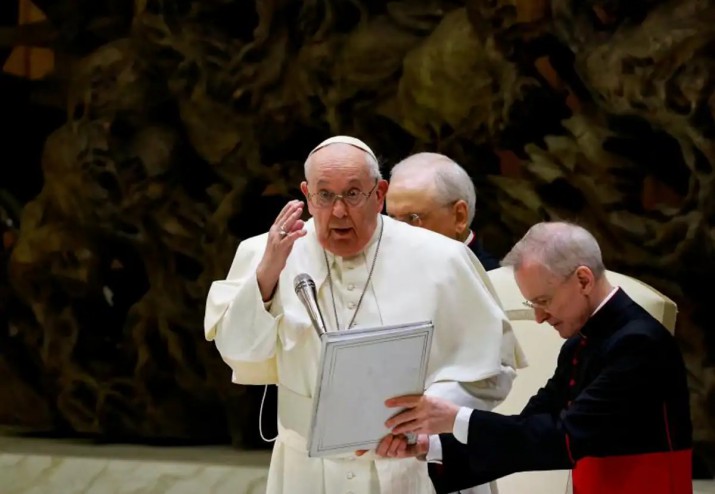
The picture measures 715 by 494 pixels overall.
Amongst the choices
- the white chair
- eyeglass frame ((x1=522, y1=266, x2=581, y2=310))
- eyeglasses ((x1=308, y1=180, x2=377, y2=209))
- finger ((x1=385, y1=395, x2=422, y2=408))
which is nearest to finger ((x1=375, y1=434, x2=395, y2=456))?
finger ((x1=385, y1=395, x2=422, y2=408))

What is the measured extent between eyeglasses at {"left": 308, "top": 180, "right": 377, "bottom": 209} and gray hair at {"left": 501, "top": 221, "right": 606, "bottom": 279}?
488mm

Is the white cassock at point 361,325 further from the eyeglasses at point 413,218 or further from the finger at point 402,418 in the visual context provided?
the eyeglasses at point 413,218

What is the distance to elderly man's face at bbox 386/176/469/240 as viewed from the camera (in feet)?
14.4

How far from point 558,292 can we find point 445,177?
4.26 ft

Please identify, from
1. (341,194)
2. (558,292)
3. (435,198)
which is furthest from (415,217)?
(558,292)

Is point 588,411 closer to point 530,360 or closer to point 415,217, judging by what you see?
point 530,360

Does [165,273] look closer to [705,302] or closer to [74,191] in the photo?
[74,191]

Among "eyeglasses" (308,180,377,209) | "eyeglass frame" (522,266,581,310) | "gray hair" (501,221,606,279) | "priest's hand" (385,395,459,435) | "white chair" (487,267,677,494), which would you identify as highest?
"eyeglasses" (308,180,377,209)

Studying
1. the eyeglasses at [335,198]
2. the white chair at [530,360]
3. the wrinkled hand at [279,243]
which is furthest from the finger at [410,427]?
the white chair at [530,360]

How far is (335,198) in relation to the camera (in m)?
3.30

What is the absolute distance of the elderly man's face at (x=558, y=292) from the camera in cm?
322

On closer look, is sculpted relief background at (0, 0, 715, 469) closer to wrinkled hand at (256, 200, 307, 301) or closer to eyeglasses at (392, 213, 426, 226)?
eyeglasses at (392, 213, 426, 226)

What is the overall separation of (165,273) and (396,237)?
4.17 meters

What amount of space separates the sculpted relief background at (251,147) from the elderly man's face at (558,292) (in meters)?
3.27
